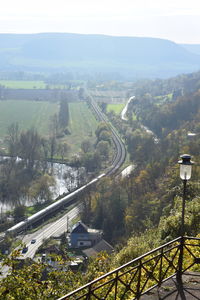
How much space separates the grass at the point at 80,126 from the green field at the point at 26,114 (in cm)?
321

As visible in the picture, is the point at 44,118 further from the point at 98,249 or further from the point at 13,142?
the point at 98,249

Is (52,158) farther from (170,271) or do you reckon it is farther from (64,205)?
(170,271)

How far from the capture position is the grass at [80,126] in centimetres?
5280

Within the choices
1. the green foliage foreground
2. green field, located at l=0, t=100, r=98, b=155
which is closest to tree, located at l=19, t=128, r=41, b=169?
green field, located at l=0, t=100, r=98, b=155

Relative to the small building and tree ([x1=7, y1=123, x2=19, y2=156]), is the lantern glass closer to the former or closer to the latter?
the small building

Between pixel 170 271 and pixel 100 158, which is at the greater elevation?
pixel 170 271

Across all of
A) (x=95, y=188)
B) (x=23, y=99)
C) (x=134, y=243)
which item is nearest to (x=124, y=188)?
(x=95, y=188)

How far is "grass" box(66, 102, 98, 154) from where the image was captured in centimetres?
5280

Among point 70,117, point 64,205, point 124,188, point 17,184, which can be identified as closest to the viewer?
point 124,188

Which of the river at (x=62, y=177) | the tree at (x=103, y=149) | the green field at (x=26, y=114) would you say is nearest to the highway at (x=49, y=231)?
the river at (x=62, y=177)

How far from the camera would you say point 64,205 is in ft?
102

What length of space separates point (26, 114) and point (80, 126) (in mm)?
11993

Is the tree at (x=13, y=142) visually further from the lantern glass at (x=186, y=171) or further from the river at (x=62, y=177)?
the lantern glass at (x=186, y=171)

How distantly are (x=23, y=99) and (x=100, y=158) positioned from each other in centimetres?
5084
